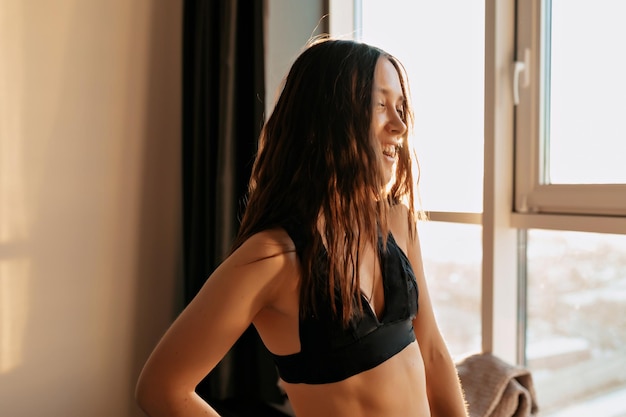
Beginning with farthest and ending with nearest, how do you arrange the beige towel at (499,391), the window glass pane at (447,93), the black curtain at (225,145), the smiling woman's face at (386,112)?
the black curtain at (225,145), the window glass pane at (447,93), the beige towel at (499,391), the smiling woman's face at (386,112)

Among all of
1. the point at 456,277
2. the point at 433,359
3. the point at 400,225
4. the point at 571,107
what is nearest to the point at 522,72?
the point at 571,107

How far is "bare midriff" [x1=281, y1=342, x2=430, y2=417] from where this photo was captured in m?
0.80

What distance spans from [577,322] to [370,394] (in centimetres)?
77

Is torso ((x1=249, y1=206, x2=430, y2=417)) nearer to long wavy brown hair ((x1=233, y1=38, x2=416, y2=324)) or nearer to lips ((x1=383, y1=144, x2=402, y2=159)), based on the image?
long wavy brown hair ((x1=233, y1=38, x2=416, y2=324))

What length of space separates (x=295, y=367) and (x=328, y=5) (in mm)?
1455

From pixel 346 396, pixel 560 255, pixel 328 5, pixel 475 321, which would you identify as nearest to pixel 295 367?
pixel 346 396

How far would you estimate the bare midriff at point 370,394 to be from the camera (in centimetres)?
80

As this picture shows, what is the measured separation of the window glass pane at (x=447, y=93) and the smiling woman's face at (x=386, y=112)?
0.69 meters

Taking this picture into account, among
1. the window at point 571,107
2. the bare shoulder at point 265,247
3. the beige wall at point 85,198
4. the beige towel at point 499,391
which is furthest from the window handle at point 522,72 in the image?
the beige wall at point 85,198

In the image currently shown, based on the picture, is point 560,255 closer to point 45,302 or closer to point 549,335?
point 549,335

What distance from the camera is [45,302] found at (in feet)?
6.76

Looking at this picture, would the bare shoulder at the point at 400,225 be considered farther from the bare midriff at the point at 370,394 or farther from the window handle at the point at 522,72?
the window handle at the point at 522,72

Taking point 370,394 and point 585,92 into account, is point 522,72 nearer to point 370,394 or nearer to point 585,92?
point 585,92

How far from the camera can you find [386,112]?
0.88 meters
